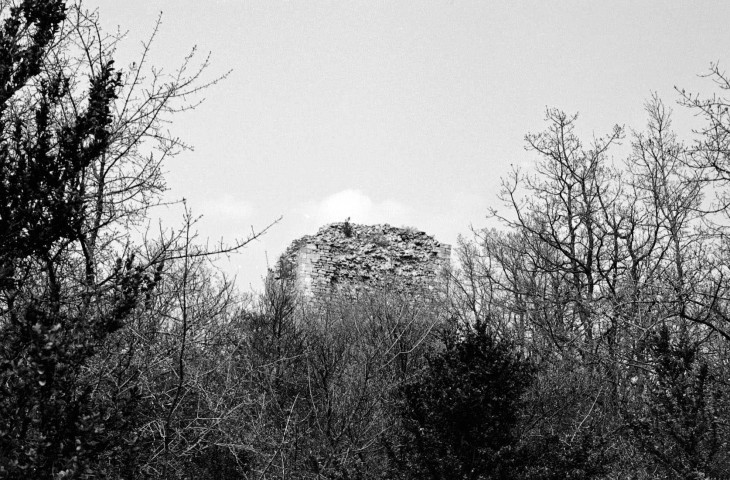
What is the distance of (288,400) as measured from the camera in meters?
9.00

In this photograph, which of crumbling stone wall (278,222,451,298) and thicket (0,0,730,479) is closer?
thicket (0,0,730,479)

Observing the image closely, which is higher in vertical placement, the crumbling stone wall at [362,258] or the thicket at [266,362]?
the crumbling stone wall at [362,258]

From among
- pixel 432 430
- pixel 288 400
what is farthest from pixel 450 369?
pixel 288 400

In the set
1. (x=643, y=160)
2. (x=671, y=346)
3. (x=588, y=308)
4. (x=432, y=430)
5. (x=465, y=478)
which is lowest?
(x=465, y=478)

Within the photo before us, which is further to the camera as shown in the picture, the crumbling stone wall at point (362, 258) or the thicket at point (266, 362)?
the crumbling stone wall at point (362, 258)

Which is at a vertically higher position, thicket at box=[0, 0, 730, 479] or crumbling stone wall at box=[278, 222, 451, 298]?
crumbling stone wall at box=[278, 222, 451, 298]

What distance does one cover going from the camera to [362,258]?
21312 millimetres

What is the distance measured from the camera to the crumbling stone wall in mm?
20656

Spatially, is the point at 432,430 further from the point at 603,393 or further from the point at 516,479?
the point at 603,393

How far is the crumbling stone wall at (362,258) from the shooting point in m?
20.7

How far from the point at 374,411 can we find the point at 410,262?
39.6ft

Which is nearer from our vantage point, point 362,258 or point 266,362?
point 266,362

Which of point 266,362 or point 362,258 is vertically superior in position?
point 362,258

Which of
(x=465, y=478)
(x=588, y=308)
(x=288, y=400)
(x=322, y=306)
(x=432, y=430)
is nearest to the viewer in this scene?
(x=465, y=478)
